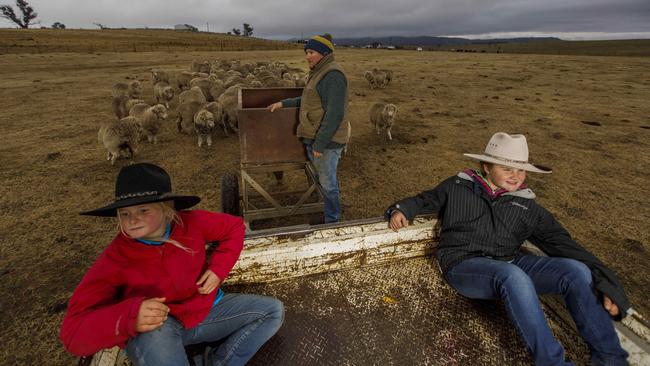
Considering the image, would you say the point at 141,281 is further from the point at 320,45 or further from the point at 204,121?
the point at 204,121

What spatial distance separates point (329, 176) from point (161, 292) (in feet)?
9.06

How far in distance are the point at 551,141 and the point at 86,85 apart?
892 inches

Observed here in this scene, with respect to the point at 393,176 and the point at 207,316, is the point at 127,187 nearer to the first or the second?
the point at 207,316

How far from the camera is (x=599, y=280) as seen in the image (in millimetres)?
2283

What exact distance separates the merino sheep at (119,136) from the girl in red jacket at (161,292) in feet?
19.5

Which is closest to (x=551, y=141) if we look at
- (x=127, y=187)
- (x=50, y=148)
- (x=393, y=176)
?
(x=393, y=176)

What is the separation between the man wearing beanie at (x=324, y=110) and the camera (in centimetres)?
385

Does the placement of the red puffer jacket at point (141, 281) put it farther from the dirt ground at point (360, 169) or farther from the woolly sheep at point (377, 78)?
the woolly sheep at point (377, 78)

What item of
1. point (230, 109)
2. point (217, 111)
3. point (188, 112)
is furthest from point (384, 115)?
point (188, 112)

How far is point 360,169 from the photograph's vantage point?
23.9ft

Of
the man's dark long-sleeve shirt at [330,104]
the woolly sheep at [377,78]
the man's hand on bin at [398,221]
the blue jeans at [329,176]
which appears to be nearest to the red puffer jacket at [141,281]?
the man's hand on bin at [398,221]

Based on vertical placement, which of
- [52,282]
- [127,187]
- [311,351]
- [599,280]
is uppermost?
[127,187]

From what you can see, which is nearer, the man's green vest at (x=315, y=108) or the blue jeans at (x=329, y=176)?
the man's green vest at (x=315, y=108)

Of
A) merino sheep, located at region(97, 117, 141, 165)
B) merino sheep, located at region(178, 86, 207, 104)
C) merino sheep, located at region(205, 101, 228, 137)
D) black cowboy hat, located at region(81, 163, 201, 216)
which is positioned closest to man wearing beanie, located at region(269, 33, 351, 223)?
black cowboy hat, located at region(81, 163, 201, 216)
